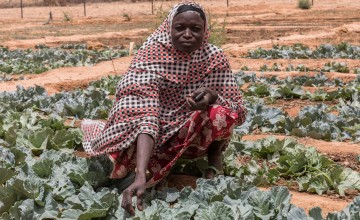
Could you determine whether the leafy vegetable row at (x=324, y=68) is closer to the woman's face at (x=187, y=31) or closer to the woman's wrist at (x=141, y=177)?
the woman's face at (x=187, y=31)

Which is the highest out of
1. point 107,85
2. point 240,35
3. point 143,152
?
point 143,152

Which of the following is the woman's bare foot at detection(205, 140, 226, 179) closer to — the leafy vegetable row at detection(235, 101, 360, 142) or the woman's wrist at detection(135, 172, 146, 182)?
the woman's wrist at detection(135, 172, 146, 182)

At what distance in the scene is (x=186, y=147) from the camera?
4016mm

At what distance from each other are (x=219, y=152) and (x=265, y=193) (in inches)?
28.1

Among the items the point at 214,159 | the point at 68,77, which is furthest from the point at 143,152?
the point at 68,77

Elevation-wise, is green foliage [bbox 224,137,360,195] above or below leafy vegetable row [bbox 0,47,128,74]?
above

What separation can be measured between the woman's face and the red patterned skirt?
17.2 inches

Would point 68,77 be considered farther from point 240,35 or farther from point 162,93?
point 240,35

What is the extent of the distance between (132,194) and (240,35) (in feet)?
59.7

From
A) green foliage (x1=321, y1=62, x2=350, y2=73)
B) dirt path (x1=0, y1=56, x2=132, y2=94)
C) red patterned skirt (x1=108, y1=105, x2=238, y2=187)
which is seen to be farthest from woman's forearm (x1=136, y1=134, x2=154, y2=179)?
green foliage (x1=321, y1=62, x2=350, y2=73)

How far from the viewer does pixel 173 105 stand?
13.9ft

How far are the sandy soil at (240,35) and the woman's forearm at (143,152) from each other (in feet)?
2.32

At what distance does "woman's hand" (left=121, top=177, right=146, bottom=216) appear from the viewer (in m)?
3.57

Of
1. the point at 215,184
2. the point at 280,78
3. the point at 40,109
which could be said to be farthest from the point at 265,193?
the point at 280,78
